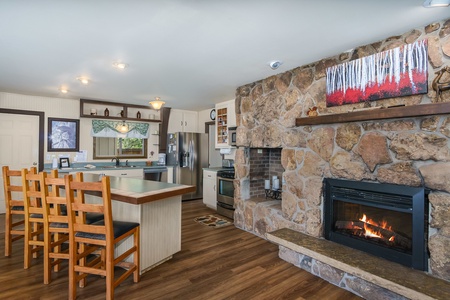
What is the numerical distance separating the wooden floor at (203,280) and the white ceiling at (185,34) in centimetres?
241

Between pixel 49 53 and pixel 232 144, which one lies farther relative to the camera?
pixel 232 144

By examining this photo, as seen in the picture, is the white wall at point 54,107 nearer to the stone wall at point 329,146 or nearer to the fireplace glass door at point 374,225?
the stone wall at point 329,146

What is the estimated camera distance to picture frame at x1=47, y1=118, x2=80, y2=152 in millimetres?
5180

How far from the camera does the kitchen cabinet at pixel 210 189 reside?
518 cm

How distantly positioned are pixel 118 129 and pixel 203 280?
4552mm

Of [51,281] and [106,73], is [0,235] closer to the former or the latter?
[51,281]

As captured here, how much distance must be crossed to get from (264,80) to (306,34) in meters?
1.42

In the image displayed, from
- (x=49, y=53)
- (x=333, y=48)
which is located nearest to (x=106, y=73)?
(x=49, y=53)

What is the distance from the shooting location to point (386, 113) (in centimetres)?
214

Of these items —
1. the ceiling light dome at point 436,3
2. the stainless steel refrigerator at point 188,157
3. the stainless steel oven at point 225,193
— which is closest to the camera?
the ceiling light dome at point 436,3

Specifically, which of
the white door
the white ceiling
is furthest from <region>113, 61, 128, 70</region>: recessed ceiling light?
the white door

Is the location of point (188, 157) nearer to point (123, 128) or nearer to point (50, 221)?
point (123, 128)

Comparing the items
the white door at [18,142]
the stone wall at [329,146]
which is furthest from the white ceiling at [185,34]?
the white door at [18,142]

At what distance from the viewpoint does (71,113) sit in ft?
17.6
